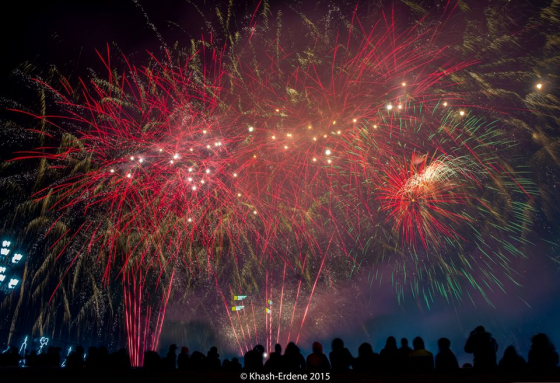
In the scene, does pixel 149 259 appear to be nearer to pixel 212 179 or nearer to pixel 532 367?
pixel 212 179

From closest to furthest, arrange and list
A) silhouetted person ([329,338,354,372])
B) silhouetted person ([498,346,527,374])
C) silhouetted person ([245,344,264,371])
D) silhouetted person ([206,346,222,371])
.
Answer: silhouetted person ([498,346,527,374]) → silhouetted person ([245,344,264,371]) → silhouetted person ([329,338,354,372]) → silhouetted person ([206,346,222,371])

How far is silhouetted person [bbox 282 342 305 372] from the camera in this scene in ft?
18.5

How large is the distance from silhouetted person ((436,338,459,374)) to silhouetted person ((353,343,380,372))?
1059 millimetres

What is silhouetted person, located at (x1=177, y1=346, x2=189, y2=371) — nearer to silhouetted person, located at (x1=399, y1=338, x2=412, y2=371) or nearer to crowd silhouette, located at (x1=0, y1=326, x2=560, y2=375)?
crowd silhouette, located at (x1=0, y1=326, x2=560, y2=375)

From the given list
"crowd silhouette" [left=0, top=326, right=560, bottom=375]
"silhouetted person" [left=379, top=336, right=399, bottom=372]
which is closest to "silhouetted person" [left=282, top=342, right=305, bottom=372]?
"crowd silhouette" [left=0, top=326, right=560, bottom=375]

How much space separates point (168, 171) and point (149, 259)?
5.31 metres

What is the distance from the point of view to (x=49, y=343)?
19250 mm

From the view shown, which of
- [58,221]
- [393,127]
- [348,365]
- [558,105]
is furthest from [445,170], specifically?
[58,221]

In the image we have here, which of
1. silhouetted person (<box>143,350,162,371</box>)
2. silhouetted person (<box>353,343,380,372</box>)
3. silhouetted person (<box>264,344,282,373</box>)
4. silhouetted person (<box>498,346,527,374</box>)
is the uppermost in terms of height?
silhouetted person (<box>143,350,162,371</box>)

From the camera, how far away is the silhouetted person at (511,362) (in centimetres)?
550

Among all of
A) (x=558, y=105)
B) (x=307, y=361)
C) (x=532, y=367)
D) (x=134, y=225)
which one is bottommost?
(x=532, y=367)

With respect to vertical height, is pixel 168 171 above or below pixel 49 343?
above

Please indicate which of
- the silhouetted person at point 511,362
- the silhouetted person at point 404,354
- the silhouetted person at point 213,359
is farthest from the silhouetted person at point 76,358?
the silhouetted person at point 511,362

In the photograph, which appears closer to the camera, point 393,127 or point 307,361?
point 307,361
